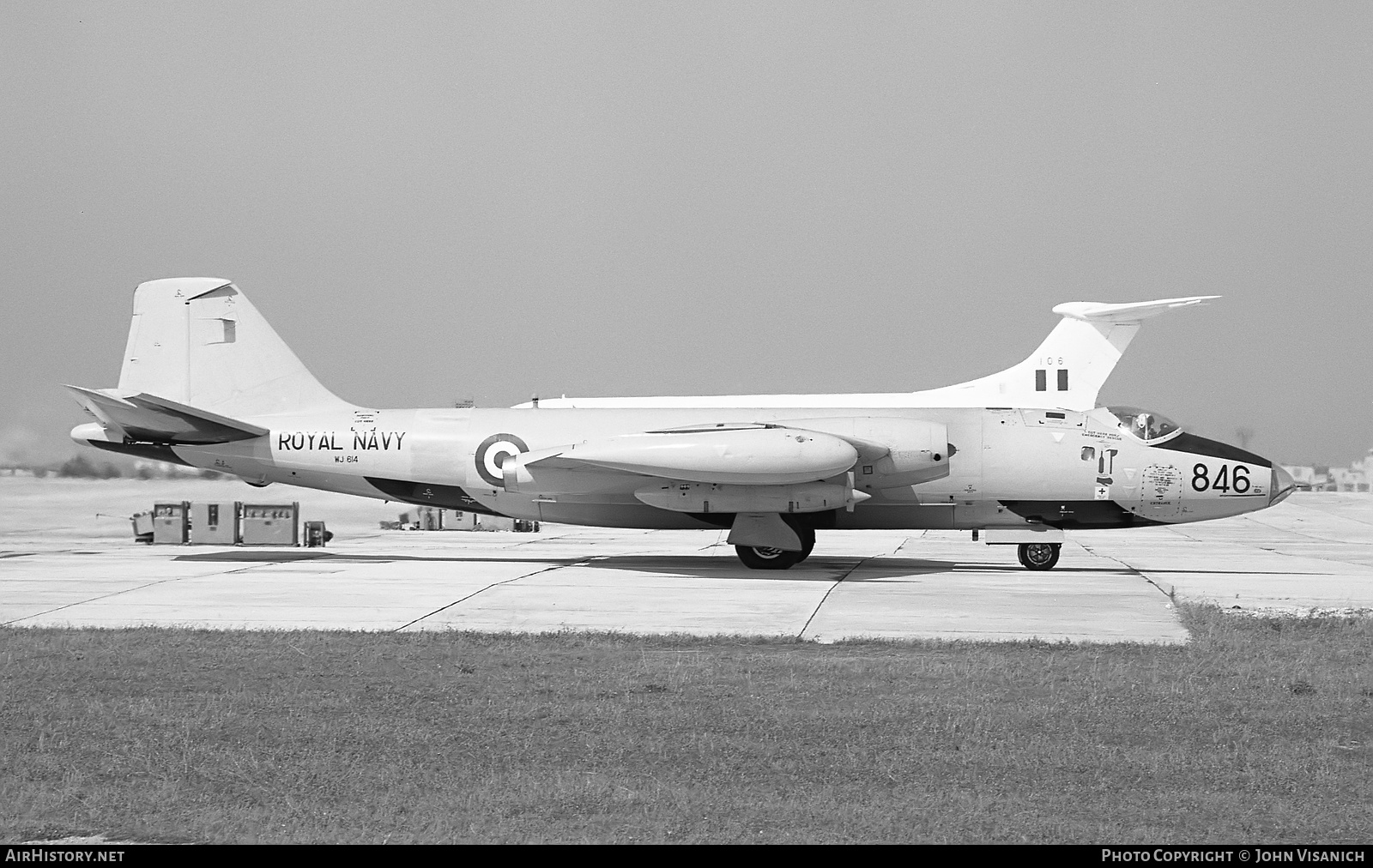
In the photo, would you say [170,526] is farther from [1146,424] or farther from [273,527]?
[1146,424]

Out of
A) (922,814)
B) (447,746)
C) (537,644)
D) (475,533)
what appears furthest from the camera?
(475,533)

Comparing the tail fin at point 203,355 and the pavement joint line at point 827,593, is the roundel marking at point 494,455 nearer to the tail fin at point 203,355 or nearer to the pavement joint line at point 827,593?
the tail fin at point 203,355

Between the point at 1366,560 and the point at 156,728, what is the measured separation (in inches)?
914

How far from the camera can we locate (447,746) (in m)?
A: 7.20

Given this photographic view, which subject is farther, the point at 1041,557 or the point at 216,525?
the point at 216,525

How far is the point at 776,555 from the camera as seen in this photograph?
1955 centimetres

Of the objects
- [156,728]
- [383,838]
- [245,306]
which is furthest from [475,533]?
[383,838]

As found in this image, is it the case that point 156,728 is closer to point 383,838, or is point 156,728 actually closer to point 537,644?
point 383,838

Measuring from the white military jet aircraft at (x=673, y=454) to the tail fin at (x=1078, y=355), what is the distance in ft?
46.2

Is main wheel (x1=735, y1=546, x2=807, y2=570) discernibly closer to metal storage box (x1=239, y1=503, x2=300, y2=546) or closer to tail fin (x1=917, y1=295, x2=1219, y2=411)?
metal storage box (x1=239, y1=503, x2=300, y2=546)

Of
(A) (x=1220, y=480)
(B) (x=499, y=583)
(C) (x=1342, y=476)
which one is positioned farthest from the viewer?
(C) (x=1342, y=476)

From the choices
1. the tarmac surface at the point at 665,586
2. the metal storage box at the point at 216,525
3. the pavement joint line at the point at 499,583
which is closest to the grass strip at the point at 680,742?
the pavement joint line at the point at 499,583

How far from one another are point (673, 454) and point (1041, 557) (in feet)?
21.5

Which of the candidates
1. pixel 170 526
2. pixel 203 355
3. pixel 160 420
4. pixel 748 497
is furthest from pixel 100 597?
pixel 170 526
